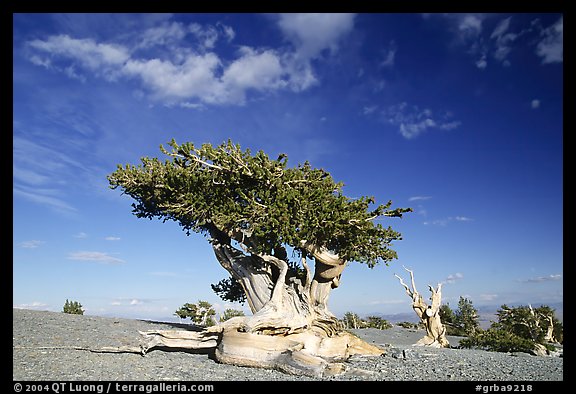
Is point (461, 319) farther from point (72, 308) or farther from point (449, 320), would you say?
point (72, 308)

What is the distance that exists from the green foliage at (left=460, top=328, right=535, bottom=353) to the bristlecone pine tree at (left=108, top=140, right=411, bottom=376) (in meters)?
10.5

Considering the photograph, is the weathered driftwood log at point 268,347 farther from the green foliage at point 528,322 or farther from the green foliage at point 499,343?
the green foliage at point 528,322

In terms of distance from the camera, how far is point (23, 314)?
24844 millimetres

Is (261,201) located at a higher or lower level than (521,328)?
higher

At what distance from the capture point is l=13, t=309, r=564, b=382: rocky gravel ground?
13172 millimetres

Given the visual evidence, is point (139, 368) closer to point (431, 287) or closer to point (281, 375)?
point (281, 375)

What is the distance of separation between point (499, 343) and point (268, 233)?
17865mm

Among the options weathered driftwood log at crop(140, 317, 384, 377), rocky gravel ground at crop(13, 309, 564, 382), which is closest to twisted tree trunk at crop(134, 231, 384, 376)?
weathered driftwood log at crop(140, 317, 384, 377)

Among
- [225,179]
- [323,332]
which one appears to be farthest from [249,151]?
[323,332]

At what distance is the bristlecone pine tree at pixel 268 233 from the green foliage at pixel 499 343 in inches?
411

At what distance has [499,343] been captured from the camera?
26.0 m

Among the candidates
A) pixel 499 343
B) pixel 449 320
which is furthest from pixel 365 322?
pixel 499 343

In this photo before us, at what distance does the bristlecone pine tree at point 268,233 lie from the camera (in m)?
18.2

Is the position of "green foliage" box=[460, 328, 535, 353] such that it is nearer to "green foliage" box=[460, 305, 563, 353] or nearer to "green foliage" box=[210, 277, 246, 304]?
"green foliage" box=[460, 305, 563, 353]
